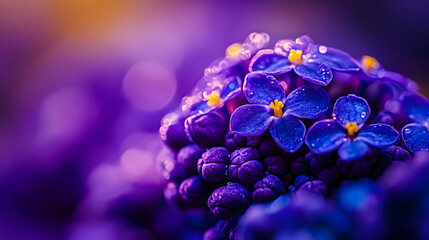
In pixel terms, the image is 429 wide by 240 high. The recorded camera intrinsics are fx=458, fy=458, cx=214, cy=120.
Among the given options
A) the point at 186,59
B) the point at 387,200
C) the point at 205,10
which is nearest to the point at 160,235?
the point at 387,200

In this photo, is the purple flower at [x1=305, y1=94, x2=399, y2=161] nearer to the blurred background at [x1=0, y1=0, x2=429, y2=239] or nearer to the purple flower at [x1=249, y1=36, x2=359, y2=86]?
the purple flower at [x1=249, y1=36, x2=359, y2=86]

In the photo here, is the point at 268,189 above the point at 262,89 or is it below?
below

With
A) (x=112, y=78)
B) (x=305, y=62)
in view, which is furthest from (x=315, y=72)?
(x=112, y=78)

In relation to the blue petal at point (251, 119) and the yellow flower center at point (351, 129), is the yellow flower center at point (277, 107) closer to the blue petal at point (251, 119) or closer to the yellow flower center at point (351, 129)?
the blue petal at point (251, 119)

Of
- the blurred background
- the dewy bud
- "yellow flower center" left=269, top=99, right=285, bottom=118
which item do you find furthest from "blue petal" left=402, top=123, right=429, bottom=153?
the blurred background

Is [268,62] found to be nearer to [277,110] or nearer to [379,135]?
[277,110]

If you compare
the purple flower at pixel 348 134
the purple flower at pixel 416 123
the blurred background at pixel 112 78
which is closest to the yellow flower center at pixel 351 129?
the purple flower at pixel 348 134

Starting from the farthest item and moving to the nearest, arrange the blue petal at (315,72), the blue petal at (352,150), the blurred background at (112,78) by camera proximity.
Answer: the blurred background at (112,78), the blue petal at (315,72), the blue petal at (352,150)
